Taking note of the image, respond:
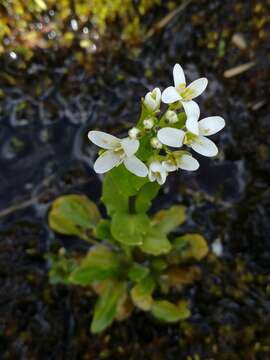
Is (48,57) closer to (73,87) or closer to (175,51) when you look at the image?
(73,87)

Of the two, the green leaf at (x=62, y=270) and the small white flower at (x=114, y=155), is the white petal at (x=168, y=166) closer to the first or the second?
the small white flower at (x=114, y=155)

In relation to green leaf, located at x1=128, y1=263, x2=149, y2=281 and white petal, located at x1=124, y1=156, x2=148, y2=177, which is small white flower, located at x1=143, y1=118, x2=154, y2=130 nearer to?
white petal, located at x1=124, y1=156, x2=148, y2=177

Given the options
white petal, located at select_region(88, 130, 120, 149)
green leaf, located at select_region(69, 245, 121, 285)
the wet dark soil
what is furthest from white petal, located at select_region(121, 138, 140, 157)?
the wet dark soil

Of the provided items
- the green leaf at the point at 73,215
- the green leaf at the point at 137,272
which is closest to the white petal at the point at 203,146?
the green leaf at the point at 137,272

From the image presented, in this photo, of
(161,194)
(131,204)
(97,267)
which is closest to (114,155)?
(131,204)

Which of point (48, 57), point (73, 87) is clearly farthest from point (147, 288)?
point (48, 57)

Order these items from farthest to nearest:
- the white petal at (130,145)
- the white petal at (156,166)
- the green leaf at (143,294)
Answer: the green leaf at (143,294)
the white petal at (156,166)
the white petal at (130,145)

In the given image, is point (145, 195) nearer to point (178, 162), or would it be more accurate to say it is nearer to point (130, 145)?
point (178, 162)
